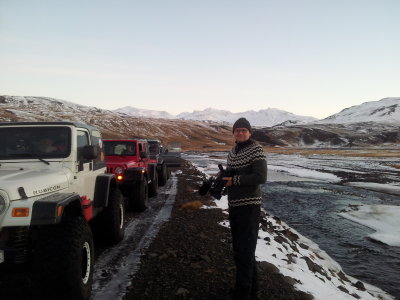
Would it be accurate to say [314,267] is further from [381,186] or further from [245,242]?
[381,186]

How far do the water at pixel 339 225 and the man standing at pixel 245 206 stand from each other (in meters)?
4.65

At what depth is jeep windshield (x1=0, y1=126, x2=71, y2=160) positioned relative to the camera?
16.8 feet

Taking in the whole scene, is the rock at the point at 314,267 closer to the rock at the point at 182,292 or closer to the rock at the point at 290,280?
the rock at the point at 290,280

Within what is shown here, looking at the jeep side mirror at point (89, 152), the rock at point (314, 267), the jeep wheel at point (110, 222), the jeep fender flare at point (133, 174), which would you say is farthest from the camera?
the jeep fender flare at point (133, 174)

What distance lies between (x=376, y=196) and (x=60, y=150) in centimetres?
1900

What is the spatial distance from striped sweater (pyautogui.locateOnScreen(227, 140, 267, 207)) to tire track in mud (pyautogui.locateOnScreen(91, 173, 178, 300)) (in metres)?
2.17

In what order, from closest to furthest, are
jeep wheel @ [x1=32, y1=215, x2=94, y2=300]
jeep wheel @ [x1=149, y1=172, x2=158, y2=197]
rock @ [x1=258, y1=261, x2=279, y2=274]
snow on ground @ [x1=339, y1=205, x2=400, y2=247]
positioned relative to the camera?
jeep wheel @ [x1=32, y1=215, x2=94, y2=300] → rock @ [x1=258, y1=261, x2=279, y2=274] → snow on ground @ [x1=339, y1=205, x2=400, y2=247] → jeep wheel @ [x1=149, y1=172, x2=158, y2=197]

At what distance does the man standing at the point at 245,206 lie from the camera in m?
4.23

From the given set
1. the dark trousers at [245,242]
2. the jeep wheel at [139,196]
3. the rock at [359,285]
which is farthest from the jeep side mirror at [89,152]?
the rock at [359,285]

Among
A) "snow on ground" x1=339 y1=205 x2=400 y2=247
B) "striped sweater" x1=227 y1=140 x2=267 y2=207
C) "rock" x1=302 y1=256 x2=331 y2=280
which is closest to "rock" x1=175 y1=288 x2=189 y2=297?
"striped sweater" x1=227 y1=140 x2=267 y2=207

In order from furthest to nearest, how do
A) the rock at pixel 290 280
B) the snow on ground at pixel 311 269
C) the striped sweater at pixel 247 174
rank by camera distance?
the snow on ground at pixel 311 269 < the rock at pixel 290 280 < the striped sweater at pixel 247 174

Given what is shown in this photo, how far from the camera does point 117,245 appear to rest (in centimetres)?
711

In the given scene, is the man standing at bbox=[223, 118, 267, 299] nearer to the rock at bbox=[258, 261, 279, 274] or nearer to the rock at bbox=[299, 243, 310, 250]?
the rock at bbox=[258, 261, 279, 274]

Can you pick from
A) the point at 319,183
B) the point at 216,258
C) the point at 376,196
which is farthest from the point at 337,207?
the point at 216,258
